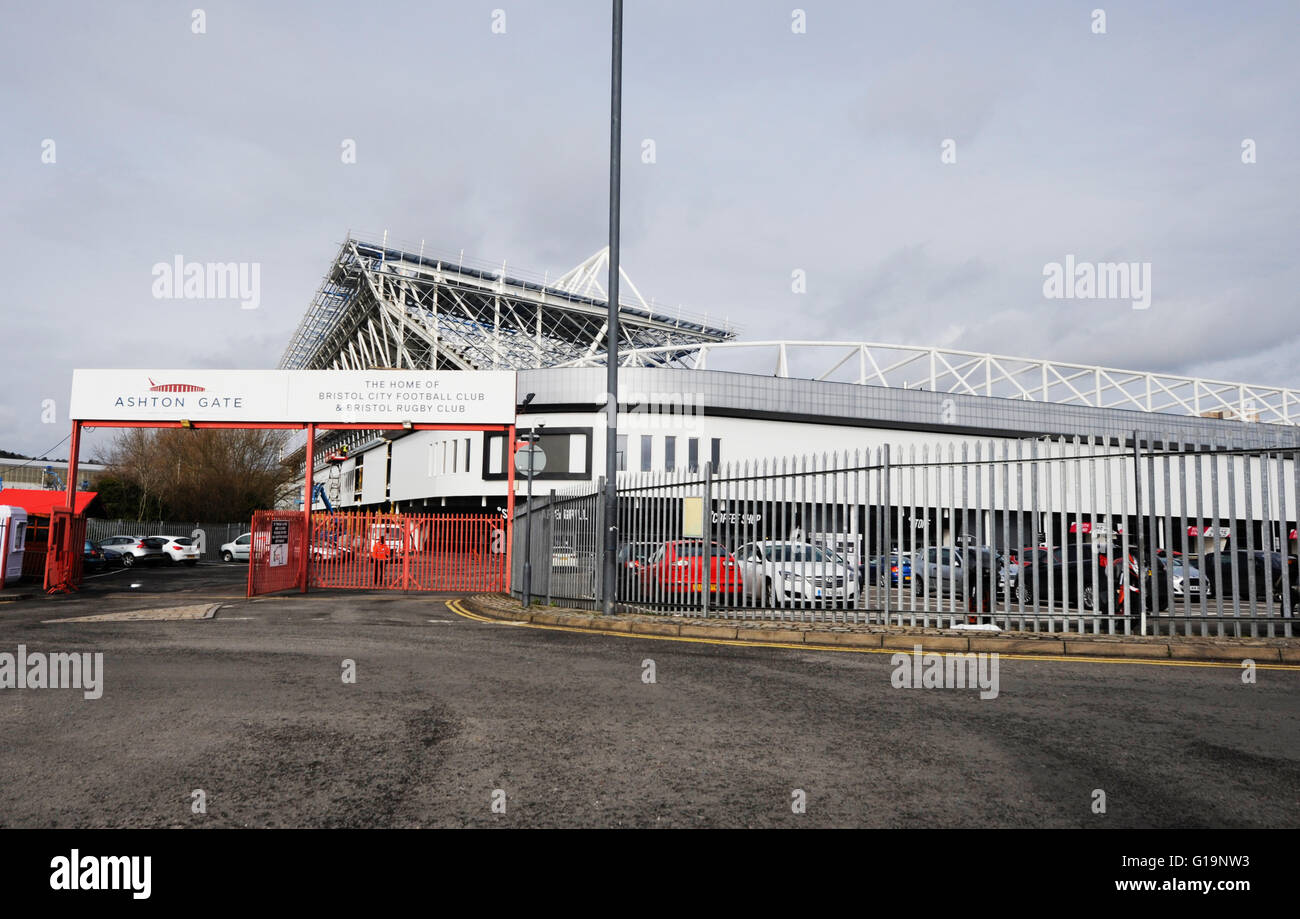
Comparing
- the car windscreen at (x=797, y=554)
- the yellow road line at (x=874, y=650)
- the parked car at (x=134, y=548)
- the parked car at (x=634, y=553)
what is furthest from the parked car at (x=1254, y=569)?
the parked car at (x=134, y=548)

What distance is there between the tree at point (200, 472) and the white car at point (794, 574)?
49641 millimetres

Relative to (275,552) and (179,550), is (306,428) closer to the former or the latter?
(275,552)

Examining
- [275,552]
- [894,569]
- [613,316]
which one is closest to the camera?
[894,569]

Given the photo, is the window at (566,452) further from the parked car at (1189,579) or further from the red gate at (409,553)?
the parked car at (1189,579)

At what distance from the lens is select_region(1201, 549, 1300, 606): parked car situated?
923 cm

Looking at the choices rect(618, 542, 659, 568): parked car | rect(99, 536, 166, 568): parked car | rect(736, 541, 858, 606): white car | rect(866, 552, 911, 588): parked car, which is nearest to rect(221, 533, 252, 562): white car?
rect(99, 536, 166, 568): parked car

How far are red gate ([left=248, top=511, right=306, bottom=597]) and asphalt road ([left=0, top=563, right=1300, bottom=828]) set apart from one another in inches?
404

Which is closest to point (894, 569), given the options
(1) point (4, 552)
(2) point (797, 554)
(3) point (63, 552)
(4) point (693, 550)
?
(2) point (797, 554)

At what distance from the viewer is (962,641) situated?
9398mm

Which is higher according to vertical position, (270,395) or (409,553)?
(270,395)

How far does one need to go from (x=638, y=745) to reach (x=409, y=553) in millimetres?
19361

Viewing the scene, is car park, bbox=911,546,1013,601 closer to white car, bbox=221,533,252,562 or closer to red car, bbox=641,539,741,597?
red car, bbox=641,539,741,597
